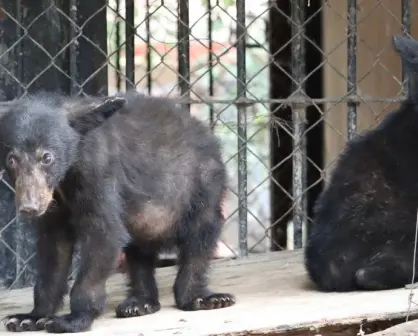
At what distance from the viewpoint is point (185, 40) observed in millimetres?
5516

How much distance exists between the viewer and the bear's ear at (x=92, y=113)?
4066 mm

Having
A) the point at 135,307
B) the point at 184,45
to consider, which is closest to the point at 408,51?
the point at 184,45

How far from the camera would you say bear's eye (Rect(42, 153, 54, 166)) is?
393 cm

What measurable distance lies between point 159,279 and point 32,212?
160 cm

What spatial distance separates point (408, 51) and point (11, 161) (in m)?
1.86

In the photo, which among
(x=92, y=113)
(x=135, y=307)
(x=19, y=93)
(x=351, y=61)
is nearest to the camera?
(x=92, y=113)

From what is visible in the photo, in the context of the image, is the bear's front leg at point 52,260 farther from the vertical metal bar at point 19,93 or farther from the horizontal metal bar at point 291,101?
the horizontal metal bar at point 291,101

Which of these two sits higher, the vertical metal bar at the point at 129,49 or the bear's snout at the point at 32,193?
the vertical metal bar at the point at 129,49

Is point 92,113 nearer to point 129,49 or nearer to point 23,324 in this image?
point 23,324

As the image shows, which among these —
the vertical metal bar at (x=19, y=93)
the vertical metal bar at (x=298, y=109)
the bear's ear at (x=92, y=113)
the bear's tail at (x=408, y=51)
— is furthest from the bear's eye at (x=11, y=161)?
the vertical metal bar at (x=298, y=109)

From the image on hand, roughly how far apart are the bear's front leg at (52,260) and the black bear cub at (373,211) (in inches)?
45.6

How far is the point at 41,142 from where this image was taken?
3936mm

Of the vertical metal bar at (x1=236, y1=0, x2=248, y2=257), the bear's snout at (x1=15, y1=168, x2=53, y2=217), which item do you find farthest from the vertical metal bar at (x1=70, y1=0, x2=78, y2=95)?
the bear's snout at (x1=15, y1=168, x2=53, y2=217)

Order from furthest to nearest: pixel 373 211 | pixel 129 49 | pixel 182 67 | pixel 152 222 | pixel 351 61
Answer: pixel 351 61, pixel 182 67, pixel 129 49, pixel 373 211, pixel 152 222
